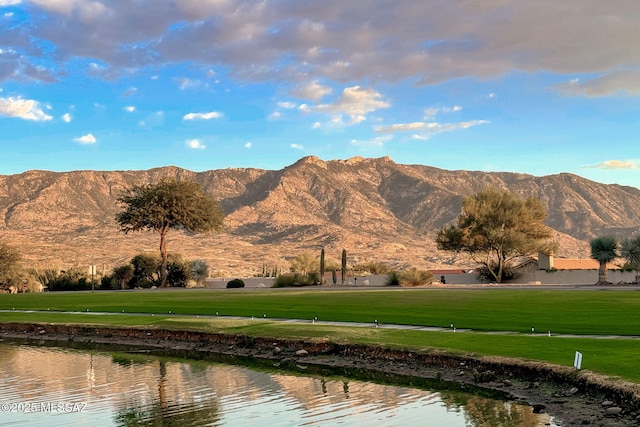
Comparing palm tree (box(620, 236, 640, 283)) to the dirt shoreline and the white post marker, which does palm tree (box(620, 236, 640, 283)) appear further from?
the white post marker

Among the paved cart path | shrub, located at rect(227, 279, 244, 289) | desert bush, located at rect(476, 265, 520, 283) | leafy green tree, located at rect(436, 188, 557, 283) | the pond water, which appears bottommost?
the pond water

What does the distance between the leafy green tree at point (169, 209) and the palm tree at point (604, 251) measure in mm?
46840

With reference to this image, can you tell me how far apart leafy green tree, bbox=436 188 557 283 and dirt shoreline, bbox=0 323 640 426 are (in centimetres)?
5474

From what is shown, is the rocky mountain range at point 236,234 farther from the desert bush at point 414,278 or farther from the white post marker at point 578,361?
the white post marker at point 578,361

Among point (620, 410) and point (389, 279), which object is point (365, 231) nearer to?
point (389, 279)

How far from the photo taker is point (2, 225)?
167 m

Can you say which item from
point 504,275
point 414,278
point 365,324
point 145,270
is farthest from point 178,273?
point 365,324

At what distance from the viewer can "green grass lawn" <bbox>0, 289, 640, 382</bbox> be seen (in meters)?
23.5

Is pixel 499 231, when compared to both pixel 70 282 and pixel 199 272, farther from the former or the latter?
pixel 70 282

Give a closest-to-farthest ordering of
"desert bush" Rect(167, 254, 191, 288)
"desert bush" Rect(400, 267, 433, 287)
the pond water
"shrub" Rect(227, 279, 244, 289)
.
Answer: the pond water
"desert bush" Rect(400, 267, 433, 287)
"shrub" Rect(227, 279, 244, 289)
"desert bush" Rect(167, 254, 191, 288)

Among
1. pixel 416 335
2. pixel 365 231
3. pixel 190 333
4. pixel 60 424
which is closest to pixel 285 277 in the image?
pixel 190 333

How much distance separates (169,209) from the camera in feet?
286

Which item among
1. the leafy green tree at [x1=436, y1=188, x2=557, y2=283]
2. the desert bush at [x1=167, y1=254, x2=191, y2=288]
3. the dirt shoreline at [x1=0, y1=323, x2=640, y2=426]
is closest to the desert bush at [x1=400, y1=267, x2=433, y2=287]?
the leafy green tree at [x1=436, y1=188, x2=557, y2=283]

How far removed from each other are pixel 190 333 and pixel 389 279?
46967 millimetres
